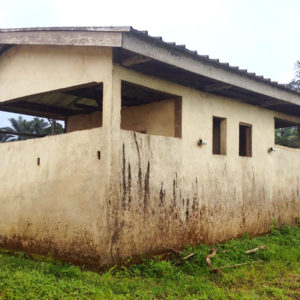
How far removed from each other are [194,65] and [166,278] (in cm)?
371

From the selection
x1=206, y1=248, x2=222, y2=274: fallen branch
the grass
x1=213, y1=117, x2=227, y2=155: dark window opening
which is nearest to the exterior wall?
x1=213, y1=117, x2=227, y2=155: dark window opening

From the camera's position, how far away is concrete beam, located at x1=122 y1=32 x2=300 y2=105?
5895 millimetres

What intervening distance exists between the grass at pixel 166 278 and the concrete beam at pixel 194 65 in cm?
337

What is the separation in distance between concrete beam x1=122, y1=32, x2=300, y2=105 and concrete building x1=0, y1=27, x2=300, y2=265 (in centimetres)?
2

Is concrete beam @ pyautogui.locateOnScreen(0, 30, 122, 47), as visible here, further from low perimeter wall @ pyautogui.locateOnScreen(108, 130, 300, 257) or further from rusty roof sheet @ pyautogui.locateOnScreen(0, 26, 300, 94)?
low perimeter wall @ pyautogui.locateOnScreen(108, 130, 300, 257)

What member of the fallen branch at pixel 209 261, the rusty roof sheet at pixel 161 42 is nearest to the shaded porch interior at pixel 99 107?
the rusty roof sheet at pixel 161 42

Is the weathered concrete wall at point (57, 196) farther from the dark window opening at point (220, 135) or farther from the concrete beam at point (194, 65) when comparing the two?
the dark window opening at point (220, 135)

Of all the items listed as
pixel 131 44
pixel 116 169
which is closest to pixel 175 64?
pixel 131 44

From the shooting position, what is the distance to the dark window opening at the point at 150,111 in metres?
7.66

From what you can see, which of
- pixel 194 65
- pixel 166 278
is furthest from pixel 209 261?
pixel 194 65

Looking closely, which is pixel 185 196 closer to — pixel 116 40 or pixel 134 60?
pixel 134 60

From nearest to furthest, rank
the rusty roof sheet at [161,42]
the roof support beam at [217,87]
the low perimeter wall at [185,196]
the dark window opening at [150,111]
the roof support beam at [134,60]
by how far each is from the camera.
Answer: the rusty roof sheet at [161,42]
the roof support beam at [134,60]
the low perimeter wall at [185,196]
the dark window opening at [150,111]
the roof support beam at [217,87]

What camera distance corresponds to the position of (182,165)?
748 centimetres

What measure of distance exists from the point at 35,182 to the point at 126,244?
2.40m
